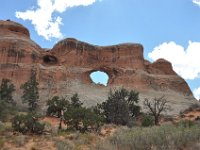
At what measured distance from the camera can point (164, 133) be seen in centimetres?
1233

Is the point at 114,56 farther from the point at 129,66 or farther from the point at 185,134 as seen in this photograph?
the point at 185,134

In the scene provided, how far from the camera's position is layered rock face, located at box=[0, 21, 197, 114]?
6425 cm

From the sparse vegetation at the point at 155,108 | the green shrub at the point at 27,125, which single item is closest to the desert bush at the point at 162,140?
the green shrub at the point at 27,125

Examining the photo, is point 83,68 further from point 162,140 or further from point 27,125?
point 162,140

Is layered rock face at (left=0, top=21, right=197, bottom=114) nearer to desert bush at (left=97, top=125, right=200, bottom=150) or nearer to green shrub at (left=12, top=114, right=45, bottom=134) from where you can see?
green shrub at (left=12, top=114, right=45, bottom=134)

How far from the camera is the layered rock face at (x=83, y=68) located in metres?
64.2

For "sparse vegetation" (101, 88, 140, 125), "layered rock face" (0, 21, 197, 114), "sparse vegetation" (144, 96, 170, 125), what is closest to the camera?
"sparse vegetation" (101, 88, 140, 125)

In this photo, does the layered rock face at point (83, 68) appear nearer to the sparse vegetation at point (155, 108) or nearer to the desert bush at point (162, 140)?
the sparse vegetation at point (155, 108)

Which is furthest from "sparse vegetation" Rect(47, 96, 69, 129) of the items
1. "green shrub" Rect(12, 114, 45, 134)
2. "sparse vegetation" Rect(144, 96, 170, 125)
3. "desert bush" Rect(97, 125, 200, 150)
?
"desert bush" Rect(97, 125, 200, 150)

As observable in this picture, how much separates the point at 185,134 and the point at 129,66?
62319 millimetres

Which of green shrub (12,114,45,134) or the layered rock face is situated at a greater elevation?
the layered rock face

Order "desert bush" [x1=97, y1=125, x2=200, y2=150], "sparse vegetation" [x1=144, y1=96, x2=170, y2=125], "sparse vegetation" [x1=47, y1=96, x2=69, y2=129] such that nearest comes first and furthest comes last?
"desert bush" [x1=97, y1=125, x2=200, y2=150] → "sparse vegetation" [x1=47, y1=96, x2=69, y2=129] → "sparse vegetation" [x1=144, y1=96, x2=170, y2=125]

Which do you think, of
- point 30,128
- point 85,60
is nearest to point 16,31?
point 85,60

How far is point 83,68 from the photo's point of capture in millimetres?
71375
